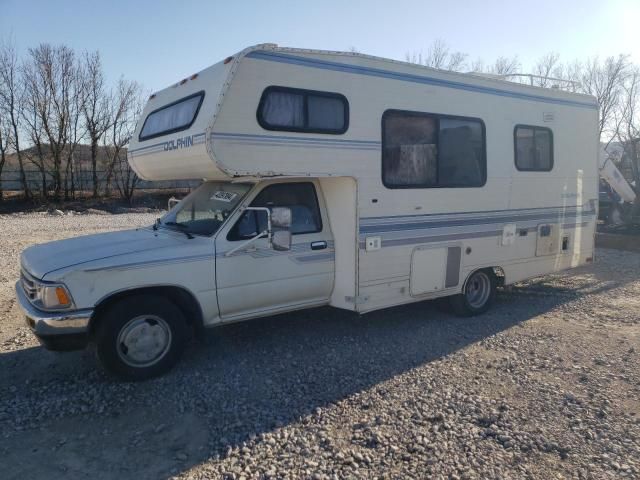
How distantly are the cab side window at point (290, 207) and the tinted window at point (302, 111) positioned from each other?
2.17ft

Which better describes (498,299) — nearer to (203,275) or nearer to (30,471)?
(203,275)

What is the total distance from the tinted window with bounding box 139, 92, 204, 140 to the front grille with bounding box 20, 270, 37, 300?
1.97 meters

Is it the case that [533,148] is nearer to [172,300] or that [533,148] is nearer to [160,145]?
[160,145]

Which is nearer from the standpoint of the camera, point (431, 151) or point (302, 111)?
point (302, 111)

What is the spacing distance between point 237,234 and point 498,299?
15.0 ft

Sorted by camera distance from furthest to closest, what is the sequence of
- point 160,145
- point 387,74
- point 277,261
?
point 387,74
point 160,145
point 277,261

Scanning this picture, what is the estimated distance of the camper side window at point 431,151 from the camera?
18.7 ft

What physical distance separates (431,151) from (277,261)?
2.41m

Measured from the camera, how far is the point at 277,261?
16.8ft

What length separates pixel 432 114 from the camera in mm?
6035

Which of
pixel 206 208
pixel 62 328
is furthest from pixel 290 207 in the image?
pixel 62 328

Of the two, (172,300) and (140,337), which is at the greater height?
(172,300)

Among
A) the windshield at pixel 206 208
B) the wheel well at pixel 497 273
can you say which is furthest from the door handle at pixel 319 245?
the wheel well at pixel 497 273

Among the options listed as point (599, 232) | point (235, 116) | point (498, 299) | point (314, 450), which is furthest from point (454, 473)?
point (599, 232)
